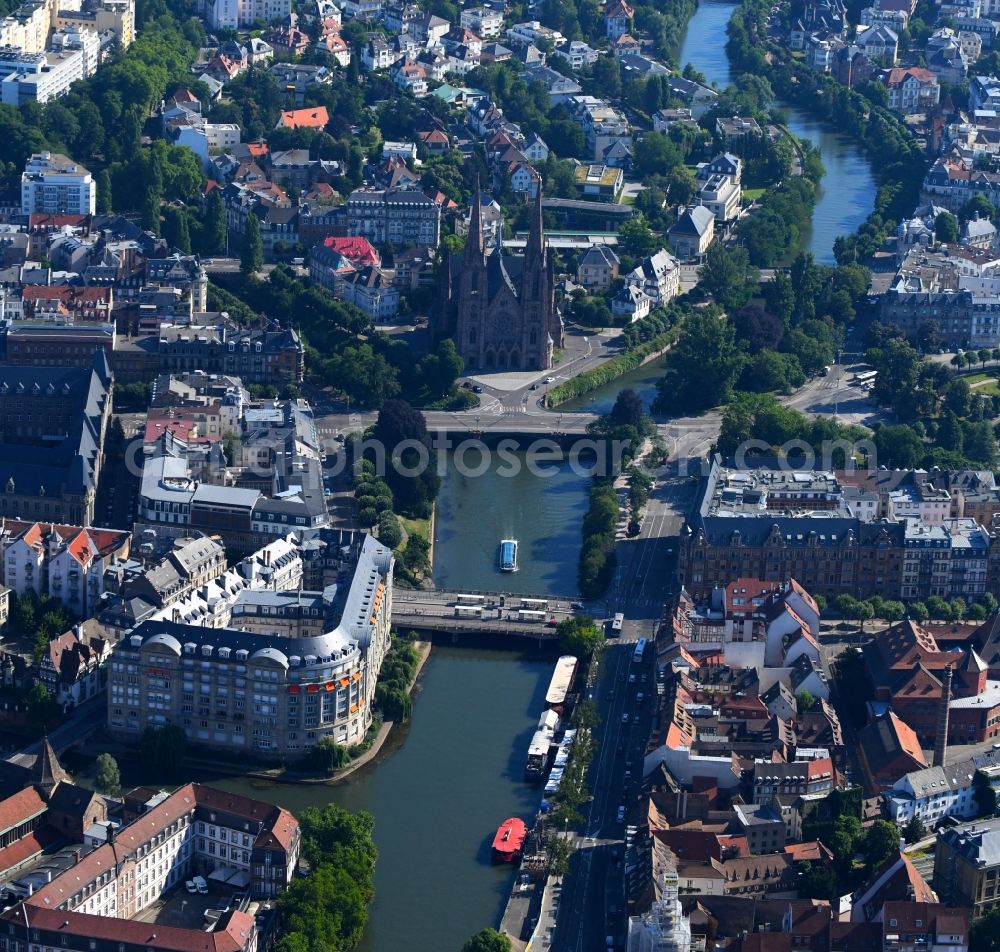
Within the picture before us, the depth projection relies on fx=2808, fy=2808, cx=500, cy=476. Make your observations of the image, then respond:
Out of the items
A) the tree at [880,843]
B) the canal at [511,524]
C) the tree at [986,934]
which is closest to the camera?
the tree at [986,934]

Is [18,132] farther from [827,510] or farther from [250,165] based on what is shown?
[827,510]

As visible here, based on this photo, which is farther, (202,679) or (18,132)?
(18,132)

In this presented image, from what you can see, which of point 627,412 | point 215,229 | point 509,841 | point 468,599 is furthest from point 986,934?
point 215,229

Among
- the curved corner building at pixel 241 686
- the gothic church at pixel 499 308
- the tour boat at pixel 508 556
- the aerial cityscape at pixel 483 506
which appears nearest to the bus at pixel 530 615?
the aerial cityscape at pixel 483 506

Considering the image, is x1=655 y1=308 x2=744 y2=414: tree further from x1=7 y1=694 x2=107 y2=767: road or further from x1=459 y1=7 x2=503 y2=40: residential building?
x1=459 y1=7 x2=503 y2=40: residential building

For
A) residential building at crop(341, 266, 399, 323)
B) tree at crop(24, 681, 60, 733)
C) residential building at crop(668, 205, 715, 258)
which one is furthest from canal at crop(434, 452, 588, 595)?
residential building at crop(668, 205, 715, 258)

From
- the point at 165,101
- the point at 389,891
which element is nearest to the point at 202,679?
the point at 389,891

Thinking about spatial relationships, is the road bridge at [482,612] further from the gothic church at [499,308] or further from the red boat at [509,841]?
the gothic church at [499,308]
